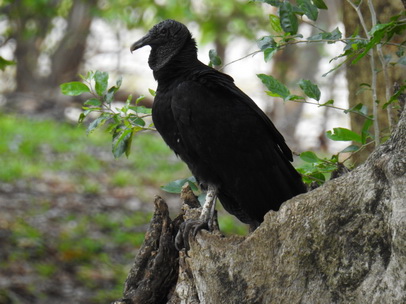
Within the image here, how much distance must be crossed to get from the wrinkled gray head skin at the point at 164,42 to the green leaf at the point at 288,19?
0.63 meters

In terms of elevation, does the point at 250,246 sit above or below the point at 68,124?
below

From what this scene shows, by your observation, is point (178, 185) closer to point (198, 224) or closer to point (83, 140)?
point (198, 224)

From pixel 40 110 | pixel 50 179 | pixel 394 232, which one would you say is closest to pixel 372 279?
pixel 394 232

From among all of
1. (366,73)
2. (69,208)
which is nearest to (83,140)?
(69,208)

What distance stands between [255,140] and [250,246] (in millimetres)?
648

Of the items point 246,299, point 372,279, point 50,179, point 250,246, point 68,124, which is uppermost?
point 68,124

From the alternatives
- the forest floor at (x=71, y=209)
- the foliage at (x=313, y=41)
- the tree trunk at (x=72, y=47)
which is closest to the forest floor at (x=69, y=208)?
the forest floor at (x=71, y=209)

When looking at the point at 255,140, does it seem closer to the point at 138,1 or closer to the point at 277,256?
the point at 277,256

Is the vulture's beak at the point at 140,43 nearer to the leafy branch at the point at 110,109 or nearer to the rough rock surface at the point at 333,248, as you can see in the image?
the leafy branch at the point at 110,109

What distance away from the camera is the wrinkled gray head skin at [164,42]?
3.39m

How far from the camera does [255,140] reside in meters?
3.08

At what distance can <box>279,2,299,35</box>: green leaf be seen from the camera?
298 cm

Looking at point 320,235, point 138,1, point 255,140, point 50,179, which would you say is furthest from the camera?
point 138,1

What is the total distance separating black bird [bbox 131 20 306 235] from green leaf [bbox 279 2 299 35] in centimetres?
37
